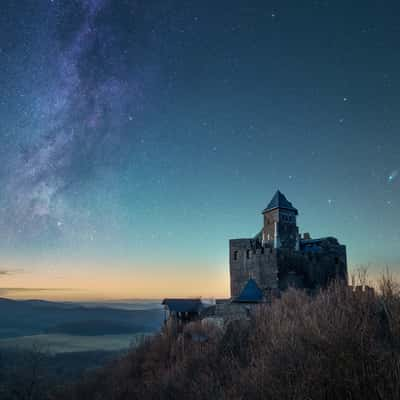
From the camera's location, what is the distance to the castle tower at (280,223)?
31.4 m

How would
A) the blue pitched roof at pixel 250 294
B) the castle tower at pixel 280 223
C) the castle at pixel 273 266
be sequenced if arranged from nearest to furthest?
the blue pitched roof at pixel 250 294
the castle at pixel 273 266
the castle tower at pixel 280 223

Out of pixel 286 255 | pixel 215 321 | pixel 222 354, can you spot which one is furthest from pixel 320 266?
pixel 222 354

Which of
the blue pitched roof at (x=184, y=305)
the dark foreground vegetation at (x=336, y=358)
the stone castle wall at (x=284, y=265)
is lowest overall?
the blue pitched roof at (x=184, y=305)

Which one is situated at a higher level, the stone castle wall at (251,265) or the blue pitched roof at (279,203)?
the blue pitched roof at (279,203)

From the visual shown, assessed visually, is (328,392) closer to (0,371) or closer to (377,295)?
(377,295)

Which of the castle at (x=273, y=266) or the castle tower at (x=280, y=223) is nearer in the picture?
the castle at (x=273, y=266)

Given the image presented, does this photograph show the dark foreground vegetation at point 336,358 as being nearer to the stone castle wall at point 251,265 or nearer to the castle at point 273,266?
the castle at point 273,266

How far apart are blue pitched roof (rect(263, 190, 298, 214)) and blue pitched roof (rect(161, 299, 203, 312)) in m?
12.0

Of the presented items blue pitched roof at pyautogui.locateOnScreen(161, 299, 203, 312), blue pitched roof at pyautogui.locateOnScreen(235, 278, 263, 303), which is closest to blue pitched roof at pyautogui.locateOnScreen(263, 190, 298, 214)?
blue pitched roof at pyautogui.locateOnScreen(235, 278, 263, 303)

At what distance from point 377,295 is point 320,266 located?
21.7m

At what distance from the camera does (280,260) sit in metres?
27.0

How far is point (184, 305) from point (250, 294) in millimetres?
11079

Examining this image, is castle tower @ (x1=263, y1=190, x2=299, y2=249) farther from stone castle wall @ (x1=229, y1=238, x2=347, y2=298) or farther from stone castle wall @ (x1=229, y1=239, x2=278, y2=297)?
stone castle wall @ (x1=229, y1=238, x2=347, y2=298)

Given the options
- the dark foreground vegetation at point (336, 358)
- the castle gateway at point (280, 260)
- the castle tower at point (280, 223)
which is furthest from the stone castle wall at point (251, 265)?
the dark foreground vegetation at point (336, 358)
